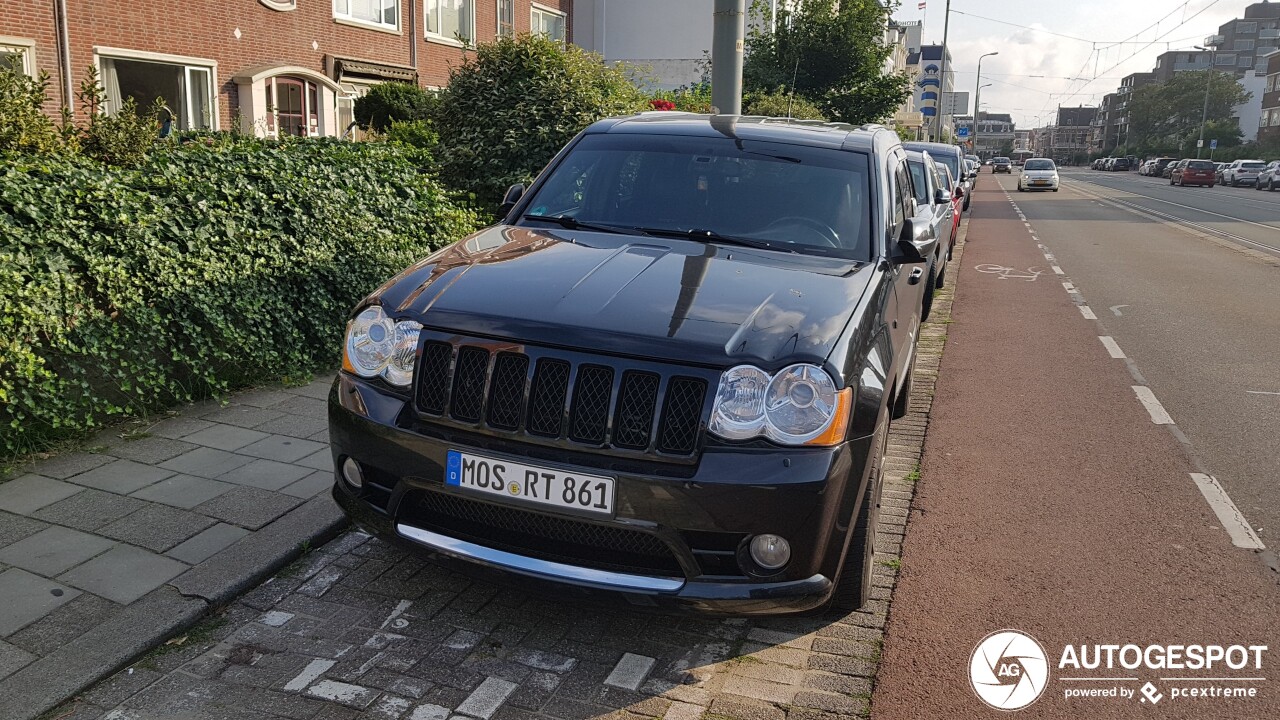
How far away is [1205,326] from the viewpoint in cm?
1016

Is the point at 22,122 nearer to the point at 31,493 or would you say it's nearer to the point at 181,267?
the point at 181,267

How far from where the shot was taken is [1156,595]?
3.92m

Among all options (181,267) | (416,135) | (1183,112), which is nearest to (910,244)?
(181,267)

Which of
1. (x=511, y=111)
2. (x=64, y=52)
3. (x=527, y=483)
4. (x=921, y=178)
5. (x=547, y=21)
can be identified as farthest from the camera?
(x=547, y=21)

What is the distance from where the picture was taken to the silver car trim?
119 inches

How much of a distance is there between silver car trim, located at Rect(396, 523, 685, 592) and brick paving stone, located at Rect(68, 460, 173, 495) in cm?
208

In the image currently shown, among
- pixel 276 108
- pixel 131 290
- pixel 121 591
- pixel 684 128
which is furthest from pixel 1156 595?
pixel 276 108

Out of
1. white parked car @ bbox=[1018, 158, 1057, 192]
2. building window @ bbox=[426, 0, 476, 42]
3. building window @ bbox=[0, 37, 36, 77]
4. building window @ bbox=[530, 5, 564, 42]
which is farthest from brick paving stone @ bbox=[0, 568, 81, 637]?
white parked car @ bbox=[1018, 158, 1057, 192]

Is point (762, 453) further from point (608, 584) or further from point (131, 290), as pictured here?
point (131, 290)

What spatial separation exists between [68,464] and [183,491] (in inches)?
29.1

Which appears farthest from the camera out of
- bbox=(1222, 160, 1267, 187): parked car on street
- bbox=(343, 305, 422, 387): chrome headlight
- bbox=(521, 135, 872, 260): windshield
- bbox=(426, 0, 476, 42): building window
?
bbox=(1222, 160, 1267, 187): parked car on street

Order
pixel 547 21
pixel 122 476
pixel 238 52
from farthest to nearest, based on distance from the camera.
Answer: pixel 547 21
pixel 238 52
pixel 122 476

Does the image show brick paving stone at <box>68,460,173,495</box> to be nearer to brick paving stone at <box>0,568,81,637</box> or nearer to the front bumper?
brick paving stone at <box>0,568,81,637</box>

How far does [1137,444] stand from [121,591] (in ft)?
18.2
